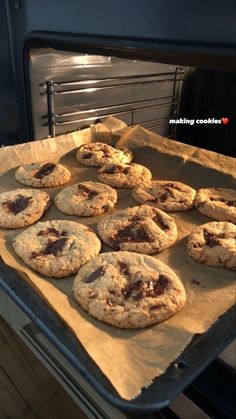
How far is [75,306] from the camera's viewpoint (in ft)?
3.47

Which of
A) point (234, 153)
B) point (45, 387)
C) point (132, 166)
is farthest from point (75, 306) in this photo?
point (234, 153)

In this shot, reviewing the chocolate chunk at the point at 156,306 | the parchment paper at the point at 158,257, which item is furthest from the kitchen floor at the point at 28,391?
the chocolate chunk at the point at 156,306

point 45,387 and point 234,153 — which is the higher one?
point 234,153

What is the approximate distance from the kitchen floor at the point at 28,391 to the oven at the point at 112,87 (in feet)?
0.52

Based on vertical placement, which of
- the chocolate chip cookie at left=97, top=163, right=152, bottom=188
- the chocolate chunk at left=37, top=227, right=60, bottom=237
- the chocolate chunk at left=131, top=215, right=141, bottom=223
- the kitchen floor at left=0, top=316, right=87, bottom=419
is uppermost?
the chocolate chunk at left=131, top=215, right=141, bottom=223

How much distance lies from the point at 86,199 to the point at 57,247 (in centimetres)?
37

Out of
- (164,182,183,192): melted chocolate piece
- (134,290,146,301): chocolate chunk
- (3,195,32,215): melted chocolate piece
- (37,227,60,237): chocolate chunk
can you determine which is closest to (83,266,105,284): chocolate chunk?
(134,290,146,301): chocolate chunk

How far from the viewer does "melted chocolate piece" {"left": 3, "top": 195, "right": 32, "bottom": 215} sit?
1501 millimetres

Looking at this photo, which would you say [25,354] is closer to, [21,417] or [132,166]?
[21,417]

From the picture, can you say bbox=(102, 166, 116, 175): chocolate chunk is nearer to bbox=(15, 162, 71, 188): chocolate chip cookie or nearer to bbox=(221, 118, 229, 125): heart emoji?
bbox=(15, 162, 71, 188): chocolate chip cookie

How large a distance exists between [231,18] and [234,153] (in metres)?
1.41

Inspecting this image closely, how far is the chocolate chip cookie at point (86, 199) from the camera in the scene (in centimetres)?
154

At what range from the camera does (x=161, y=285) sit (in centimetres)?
108

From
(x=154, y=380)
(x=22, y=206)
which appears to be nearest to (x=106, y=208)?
(x=22, y=206)
